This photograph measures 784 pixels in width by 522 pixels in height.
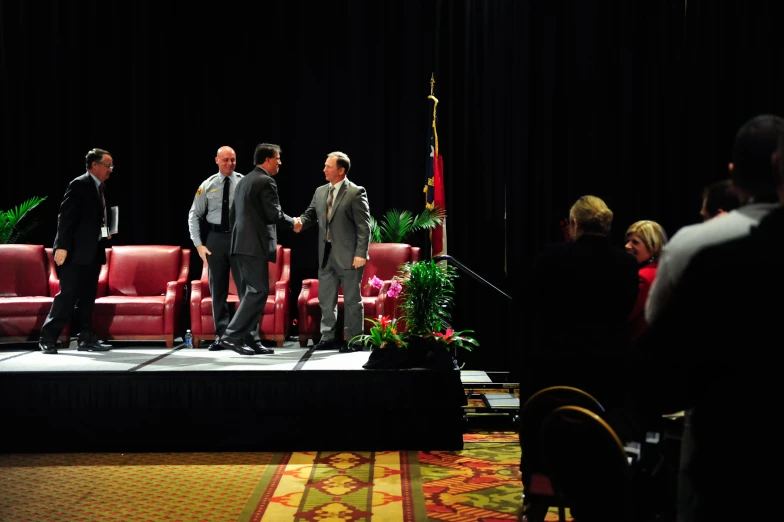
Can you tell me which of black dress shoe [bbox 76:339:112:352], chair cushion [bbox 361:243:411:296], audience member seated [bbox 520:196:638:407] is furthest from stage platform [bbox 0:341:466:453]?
chair cushion [bbox 361:243:411:296]

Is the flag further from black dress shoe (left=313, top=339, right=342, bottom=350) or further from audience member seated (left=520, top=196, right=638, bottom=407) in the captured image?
audience member seated (left=520, top=196, right=638, bottom=407)

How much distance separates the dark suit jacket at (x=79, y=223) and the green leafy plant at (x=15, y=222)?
1.54 metres

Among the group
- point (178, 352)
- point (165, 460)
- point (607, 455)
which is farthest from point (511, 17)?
point (607, 455)

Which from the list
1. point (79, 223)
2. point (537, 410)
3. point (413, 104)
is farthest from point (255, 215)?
point (537, 410)

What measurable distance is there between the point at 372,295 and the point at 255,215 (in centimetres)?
149

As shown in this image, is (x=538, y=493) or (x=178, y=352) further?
(x=178, y=352)

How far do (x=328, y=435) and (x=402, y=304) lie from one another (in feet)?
3.10

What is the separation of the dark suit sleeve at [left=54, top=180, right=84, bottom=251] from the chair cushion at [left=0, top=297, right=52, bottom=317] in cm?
82

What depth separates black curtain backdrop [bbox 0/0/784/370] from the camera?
739cm

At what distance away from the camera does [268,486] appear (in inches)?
158

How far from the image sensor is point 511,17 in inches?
294

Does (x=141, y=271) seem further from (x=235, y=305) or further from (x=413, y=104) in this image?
(x=413, y=104)

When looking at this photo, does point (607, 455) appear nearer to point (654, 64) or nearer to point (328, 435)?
point (328, 435)

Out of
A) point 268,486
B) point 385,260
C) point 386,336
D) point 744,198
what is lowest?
point 268,486
